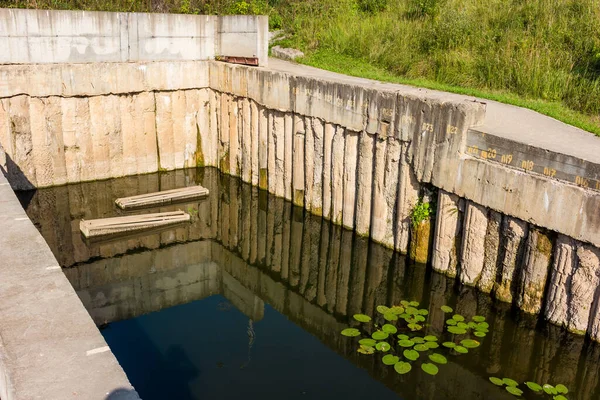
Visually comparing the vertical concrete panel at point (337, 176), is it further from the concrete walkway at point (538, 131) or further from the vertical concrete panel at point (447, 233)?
the vertical concrete panel at point (447, 233)

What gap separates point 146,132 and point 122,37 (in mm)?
2811

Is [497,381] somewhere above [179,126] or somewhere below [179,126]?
below

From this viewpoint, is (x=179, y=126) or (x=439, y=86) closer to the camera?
(x=439, y=86)

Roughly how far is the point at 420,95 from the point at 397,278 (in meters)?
3.79

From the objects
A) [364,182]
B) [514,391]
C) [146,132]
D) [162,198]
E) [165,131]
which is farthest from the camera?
[165,131]

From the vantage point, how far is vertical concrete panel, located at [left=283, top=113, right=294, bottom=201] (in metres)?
15.6

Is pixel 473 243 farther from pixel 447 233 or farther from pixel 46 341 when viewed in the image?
pixel 46 341

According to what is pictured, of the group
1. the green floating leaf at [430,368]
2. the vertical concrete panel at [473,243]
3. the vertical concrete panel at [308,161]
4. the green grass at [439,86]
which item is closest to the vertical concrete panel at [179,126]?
the green grass at [439,86]

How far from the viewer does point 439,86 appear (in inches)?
638

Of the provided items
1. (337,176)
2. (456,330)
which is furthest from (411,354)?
(337,176)

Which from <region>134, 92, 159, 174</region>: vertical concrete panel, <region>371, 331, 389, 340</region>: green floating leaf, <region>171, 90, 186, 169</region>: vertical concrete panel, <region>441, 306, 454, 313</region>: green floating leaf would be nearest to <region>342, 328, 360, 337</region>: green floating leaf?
<region>371, 331, 389, 340</region>: green floating leaf

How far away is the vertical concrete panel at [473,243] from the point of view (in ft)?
36.2

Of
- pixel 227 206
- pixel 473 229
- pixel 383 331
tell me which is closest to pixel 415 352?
pixel 383 331

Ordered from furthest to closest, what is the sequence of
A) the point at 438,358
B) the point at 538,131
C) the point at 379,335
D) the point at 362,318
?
the point at 538,131
the point at 362,318
the point at 379,335
the point at 438,358
